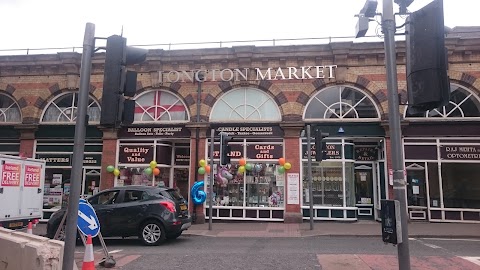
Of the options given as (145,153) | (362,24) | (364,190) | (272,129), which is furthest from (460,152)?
(145,153)

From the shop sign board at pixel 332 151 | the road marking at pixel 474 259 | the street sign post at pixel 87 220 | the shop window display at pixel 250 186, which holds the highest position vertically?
the shop sign board at pixel 332 151

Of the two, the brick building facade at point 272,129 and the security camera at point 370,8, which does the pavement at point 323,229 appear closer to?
the brick building facade at point 272,129

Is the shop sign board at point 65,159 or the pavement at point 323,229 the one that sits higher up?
the shop sign board at point 65,159

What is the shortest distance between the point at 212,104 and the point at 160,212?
7290 millimetres

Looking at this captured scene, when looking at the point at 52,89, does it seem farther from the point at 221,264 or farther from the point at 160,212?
the point at 221,264

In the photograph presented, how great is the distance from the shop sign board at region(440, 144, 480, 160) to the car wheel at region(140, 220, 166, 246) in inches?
463

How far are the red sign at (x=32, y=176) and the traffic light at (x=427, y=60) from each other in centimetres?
1090

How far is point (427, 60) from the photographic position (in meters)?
4.70

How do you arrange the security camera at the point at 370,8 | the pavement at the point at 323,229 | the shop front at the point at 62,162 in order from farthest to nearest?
the shop front at the point at 62,162 → the pavement at the point at 323,229 → the security camera at the point at 370,8

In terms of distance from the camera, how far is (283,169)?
16.3m

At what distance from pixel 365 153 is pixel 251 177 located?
17.1 ft

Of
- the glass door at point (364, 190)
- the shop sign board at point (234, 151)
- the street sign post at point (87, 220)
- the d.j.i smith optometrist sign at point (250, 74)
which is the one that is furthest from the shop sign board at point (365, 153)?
the street sign post at point (87, 220)

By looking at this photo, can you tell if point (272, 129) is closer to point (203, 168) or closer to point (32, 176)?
point (203, 168)

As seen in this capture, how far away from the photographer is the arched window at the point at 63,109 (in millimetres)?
18219
